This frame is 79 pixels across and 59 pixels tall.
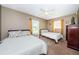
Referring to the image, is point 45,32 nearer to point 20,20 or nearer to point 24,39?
point 24,39

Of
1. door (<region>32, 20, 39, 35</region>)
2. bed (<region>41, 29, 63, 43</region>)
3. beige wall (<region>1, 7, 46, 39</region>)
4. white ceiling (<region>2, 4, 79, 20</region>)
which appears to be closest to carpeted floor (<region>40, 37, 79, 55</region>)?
bed (<region>41, 29, 63, 43</region>)

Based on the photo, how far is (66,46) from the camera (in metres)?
1.69

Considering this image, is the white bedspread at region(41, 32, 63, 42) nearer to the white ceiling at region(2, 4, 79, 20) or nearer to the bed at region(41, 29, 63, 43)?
the bed at region(41, 29, 63, 43)

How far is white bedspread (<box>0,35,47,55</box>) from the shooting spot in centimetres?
135

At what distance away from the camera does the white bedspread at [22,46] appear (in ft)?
4.43

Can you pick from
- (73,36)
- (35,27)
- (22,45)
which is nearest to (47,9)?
(35,27)

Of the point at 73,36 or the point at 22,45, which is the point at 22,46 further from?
the point at 73,36

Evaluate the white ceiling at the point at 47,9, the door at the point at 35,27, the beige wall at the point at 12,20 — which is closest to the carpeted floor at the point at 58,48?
the door at the point at 35,27

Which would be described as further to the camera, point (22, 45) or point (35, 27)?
point (35, 27)

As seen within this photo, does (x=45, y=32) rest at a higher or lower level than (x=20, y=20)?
lower

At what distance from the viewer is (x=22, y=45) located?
4.89 ft

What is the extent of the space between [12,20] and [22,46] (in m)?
0.54
